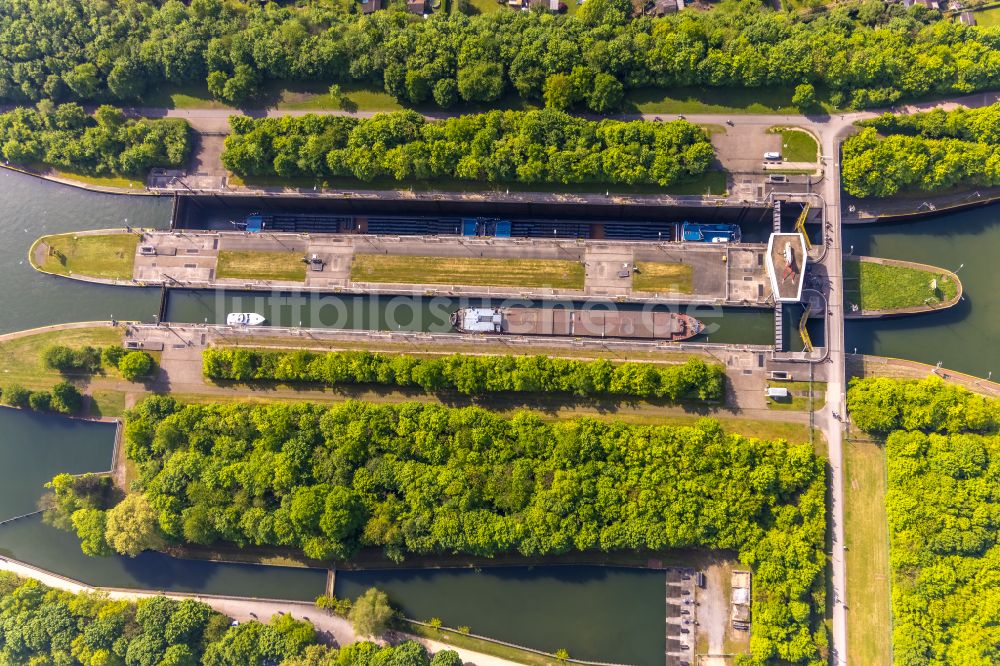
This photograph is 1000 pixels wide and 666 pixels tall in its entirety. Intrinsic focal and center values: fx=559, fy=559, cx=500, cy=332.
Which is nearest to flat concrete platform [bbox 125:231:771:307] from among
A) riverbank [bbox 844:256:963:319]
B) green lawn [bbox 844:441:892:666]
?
riverbank [bbox 844:256:963:319]

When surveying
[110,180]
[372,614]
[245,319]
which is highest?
[110,180]

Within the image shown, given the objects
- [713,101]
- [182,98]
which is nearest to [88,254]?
[182,98]

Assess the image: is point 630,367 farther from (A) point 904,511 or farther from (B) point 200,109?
(B) point 200,109

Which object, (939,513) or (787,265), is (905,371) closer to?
(939,513)

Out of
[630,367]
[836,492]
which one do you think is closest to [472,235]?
[630,367]

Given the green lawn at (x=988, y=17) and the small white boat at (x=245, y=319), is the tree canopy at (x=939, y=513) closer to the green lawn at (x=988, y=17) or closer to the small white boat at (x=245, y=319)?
the green lawn at (x=988, y=17)
